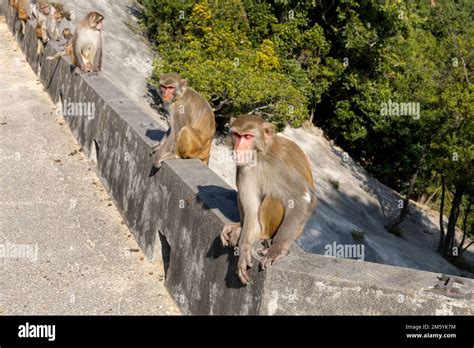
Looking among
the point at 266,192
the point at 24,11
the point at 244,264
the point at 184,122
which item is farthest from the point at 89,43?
the point at 244,264

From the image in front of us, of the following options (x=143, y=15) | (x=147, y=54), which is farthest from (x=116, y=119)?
(x=143, y=15)

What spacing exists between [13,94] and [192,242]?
23.8ft

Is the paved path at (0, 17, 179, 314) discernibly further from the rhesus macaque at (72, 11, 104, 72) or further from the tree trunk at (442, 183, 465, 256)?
the tree trunk at (442, 183, 465, 256)

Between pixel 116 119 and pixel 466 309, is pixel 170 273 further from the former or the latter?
pixel 466 309

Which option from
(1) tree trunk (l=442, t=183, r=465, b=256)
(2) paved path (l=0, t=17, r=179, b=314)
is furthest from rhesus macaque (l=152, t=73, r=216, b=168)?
(1) tree trunk (l=442, t=183, r=465, b=256)

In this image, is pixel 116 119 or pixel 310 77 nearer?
pixel 116 119

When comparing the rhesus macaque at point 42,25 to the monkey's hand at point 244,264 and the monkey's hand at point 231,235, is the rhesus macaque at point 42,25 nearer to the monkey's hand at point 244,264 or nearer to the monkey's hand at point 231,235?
the monkey's hand at point 231,235

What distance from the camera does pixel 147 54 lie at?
61.2 ft

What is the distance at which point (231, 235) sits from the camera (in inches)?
156

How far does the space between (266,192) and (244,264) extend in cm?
49

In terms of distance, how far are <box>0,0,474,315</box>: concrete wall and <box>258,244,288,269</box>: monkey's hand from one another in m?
0.05

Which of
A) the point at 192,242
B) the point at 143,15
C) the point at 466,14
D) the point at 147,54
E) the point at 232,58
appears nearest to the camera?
the point at 192,242

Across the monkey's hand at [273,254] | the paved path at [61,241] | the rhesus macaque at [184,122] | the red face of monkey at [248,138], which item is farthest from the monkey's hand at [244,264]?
the rhesus macaque at [184,122]

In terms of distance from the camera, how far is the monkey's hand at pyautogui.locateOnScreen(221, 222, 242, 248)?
3910 mm
